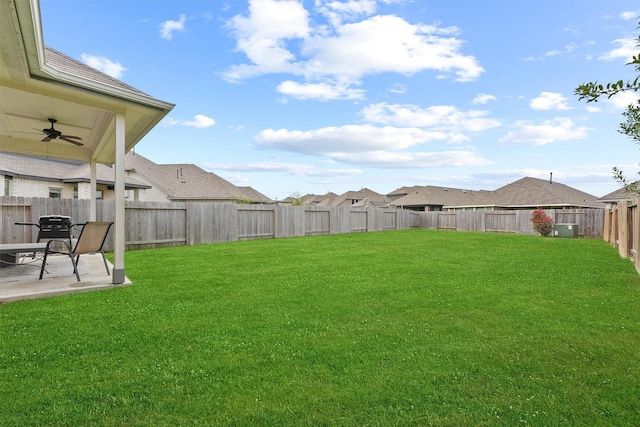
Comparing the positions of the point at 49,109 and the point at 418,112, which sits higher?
the point at 418,112

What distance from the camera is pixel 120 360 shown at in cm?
284

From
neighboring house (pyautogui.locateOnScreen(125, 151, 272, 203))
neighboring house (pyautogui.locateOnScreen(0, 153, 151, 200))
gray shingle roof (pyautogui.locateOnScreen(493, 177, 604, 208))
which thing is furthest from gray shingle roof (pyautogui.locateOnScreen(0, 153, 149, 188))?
gray shingle roof (pyautogui.locateOnScreen(493, 177, 604, 208))

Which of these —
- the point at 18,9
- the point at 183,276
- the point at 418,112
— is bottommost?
the point at 183,276

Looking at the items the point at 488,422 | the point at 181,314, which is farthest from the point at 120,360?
the point at 488,422

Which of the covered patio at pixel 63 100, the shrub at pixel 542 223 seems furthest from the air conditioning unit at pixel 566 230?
the covered patio at pixel 63 100

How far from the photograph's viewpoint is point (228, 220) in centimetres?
1418

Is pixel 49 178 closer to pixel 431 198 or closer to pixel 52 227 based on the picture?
pixel 52 227

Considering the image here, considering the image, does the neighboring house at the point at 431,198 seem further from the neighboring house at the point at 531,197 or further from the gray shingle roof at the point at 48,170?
the gray shingle roof at the point at 48,170

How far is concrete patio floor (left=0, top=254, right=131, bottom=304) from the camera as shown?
15.8 feet

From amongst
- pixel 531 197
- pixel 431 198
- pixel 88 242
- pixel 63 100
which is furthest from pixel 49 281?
pixel 431 198

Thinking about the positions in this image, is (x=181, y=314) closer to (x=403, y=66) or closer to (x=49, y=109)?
(x=49, y=109)

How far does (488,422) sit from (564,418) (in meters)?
0.48

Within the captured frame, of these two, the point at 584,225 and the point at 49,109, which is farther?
the point at 584,225

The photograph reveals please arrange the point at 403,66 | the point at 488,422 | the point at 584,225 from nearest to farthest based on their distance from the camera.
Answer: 1. the point at 488,422
2. the point at 403,66
3. the point at 584,225
